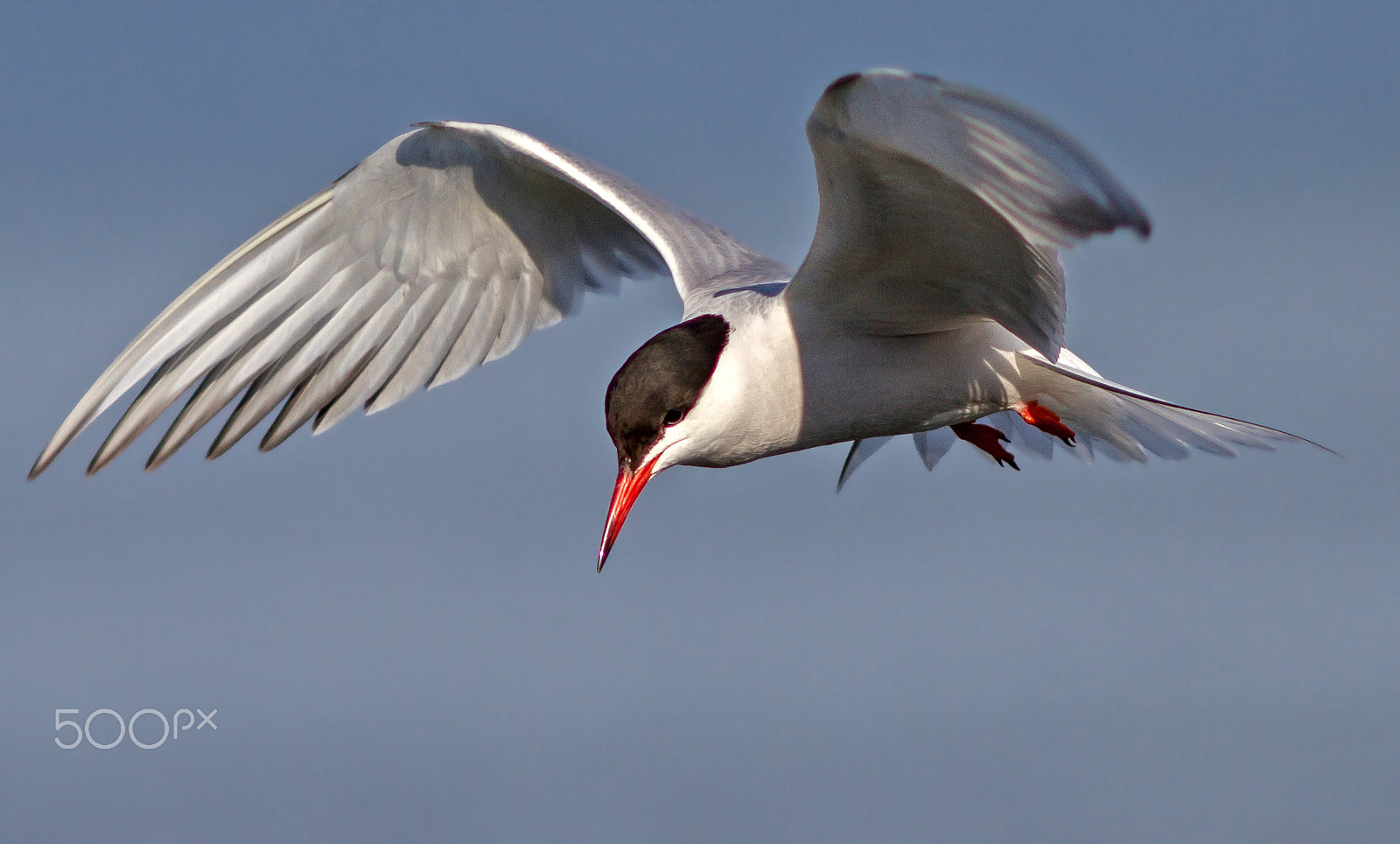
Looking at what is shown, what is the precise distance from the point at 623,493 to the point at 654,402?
324mm

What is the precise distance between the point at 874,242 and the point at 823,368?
622 millimetres

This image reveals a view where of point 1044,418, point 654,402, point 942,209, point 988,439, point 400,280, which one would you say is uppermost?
point 942,209

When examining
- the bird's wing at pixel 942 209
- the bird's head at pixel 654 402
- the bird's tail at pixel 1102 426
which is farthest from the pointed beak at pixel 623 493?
the bird's tail at pixel 1102 426

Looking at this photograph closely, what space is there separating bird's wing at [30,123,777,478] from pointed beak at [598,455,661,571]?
818 millimetres

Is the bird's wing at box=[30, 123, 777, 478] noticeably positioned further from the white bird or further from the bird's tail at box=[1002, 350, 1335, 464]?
the bird's tail at box=[1002, 350, 1335, 464]

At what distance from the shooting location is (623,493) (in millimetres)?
4062

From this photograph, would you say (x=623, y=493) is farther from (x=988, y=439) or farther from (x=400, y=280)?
(x=988, y=439)

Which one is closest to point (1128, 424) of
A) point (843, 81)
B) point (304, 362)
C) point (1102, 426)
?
point (1102, 426)

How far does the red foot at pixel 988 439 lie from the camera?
5.65 meters

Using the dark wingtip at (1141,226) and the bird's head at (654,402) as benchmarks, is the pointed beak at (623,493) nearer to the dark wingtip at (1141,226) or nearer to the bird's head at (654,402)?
the bird's head at (654,402)

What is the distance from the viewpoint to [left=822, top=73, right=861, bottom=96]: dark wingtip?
2871mm

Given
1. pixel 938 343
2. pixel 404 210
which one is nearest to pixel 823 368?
pixel 938 343

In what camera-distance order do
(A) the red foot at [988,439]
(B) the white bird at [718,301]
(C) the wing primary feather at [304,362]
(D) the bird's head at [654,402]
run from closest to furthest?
(B) the white bird at [718,301], (D) the bird's head at [654,402], (C) the wing primary feather at [304,362], (A) the red foot at [988,439]

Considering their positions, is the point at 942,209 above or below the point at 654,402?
above
